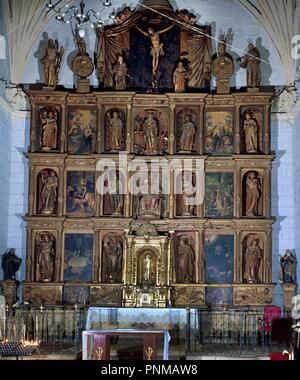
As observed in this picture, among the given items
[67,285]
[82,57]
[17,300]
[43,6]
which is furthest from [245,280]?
[43,6]

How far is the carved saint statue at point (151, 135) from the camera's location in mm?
21141

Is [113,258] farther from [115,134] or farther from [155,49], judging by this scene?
[155,49]

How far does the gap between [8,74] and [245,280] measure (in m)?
9.75

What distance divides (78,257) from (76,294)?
1111 millimetres

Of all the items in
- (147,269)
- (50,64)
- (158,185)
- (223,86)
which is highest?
(50,64)

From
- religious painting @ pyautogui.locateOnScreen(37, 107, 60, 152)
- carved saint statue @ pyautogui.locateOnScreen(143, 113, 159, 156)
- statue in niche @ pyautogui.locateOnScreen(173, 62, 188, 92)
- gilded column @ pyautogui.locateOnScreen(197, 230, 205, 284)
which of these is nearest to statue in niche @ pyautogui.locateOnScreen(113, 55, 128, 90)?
carved saint statue @ pyautogui.locateOnScreen(143, 113, 159, 156)

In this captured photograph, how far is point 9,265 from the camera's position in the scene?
20609 millimetres

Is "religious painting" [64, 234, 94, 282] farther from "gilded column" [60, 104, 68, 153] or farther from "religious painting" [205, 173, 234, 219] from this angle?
"religious painting" [205, 173, 234, 219]

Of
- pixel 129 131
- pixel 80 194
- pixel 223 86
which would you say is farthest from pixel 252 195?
pixel 80 194

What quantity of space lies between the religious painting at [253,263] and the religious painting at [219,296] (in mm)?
640

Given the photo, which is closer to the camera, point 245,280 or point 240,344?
point 240,344

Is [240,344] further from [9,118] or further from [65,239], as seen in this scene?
[9,118]

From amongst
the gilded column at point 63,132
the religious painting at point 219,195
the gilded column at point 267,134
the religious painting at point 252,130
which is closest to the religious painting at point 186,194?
the religious painting at point 219,195

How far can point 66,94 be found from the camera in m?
21.1
